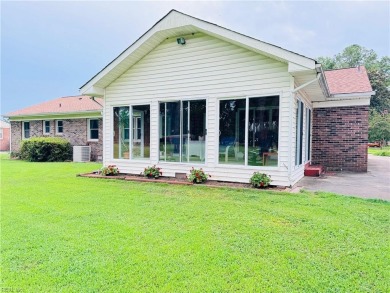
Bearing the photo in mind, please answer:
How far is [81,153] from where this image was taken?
14750 mm

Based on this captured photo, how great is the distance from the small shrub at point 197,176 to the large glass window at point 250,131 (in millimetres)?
722

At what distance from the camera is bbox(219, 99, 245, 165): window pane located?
23.7 feet

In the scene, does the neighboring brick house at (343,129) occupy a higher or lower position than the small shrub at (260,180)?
higher

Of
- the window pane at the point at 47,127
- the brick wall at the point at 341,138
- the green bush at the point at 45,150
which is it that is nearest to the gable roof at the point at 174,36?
the brick wall at the point at 341,138

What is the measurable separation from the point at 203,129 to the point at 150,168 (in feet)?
7.09

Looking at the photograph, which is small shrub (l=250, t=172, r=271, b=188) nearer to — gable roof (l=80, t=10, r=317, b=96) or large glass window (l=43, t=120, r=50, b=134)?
gable roof (l=80, t=10, r=317, b=96)

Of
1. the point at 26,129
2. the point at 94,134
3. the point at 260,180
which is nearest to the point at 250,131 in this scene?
the point at 260,180

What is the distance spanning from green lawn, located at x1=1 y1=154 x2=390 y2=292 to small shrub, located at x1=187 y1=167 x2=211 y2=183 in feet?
5.76

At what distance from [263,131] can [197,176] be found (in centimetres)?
217

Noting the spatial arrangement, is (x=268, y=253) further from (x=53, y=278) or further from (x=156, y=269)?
(x=53, y=278)

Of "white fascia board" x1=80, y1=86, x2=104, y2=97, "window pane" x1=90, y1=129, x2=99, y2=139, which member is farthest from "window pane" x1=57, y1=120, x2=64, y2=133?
"white fascia board" x1=80, y1=86, x2=104, y2=97

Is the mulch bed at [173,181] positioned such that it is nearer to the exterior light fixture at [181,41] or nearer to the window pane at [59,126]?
the exterior light fixture at [181,41]

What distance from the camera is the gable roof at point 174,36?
6.24 m

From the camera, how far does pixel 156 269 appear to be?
269 cm
